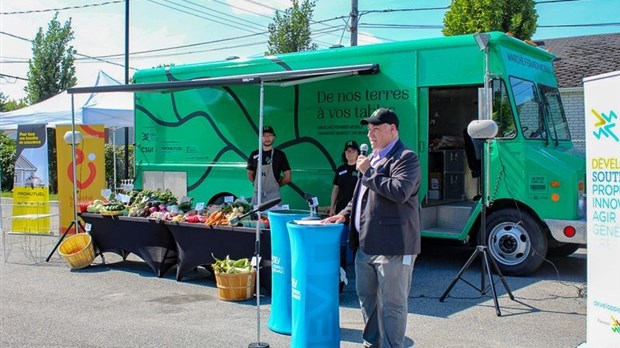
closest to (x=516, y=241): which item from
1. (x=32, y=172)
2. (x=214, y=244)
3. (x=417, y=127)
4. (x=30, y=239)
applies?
(x=417, y=127)

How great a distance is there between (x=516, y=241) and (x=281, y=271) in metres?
3.65

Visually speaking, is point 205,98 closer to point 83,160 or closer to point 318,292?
point 83,160

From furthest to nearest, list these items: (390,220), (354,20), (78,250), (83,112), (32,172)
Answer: (354,20) < (83,112) < (32,172) < (78,250) < (390,220)

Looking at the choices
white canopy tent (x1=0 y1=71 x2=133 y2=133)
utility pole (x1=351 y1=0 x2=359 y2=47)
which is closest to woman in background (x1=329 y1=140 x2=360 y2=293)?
white canopy tent (x1=0 y1=71 x2=133 y2=133)

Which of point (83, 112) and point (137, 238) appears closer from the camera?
point (137, 238)

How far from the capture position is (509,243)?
7992mm

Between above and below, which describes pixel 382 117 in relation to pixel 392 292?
above

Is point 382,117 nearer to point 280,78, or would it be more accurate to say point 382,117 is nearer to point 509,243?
point 280,78

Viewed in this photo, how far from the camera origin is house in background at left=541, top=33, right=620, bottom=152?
15.5 m

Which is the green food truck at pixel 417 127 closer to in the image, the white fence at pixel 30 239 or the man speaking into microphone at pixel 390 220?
the white fence at pixel 30 239

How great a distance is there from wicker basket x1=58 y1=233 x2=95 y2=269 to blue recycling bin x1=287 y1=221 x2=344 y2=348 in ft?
15.2

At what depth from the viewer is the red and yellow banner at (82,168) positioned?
1146 centimetres

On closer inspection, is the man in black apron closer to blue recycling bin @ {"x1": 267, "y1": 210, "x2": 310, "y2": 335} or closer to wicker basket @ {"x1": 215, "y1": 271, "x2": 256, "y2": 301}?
wicker basket @ {"x1": 215, "y1": 271, "x2": 256, "y2": 301}

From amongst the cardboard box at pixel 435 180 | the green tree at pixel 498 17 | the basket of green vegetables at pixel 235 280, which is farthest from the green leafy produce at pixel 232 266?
the green tree at pixel 498 17
